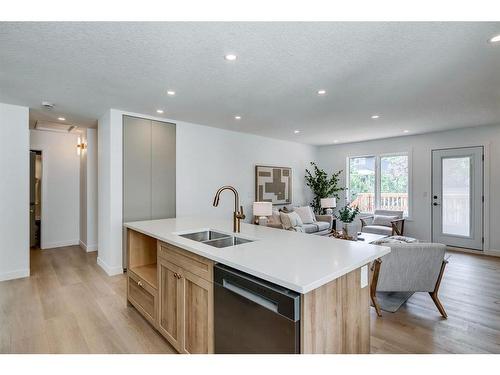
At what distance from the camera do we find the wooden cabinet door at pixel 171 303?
1932 mm

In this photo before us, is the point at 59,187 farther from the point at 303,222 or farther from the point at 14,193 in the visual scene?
the point at 303,222

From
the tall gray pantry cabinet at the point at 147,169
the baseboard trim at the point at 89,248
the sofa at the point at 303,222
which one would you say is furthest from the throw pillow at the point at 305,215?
the baseboard trim at the point at 89,248

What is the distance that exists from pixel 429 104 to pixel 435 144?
249cm

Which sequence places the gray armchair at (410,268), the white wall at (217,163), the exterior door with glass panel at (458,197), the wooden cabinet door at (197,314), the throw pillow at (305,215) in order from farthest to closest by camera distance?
1. the throw pillow at (305,215)
2. the exterior door with glass panel at (458,197)
3. the white wall at (217,163)
4. the gray armchair at (410,268)
5. the wooden cabinet door at (197,314)

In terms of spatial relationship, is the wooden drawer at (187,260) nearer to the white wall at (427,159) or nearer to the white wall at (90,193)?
the white wall at (90,193)

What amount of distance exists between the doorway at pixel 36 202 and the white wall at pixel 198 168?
2.07m

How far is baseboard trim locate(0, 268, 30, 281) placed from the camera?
363 centimetres

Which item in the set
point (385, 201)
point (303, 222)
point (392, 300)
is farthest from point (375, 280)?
point (385, 201)

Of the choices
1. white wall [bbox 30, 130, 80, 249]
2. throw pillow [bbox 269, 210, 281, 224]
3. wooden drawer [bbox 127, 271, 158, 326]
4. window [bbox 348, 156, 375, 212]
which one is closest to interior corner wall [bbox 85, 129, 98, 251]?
white wall [bbox 30, 130, 80, 249]

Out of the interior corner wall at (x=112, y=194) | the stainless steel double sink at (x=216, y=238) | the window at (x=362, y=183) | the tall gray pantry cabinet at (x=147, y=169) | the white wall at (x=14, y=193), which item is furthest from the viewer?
the window at (x=362, y=183)

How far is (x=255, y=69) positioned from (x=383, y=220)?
188 inches

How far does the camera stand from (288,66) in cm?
245

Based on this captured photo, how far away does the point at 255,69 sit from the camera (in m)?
2.52

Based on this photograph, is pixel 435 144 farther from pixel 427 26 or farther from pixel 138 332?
pixel 138 332
